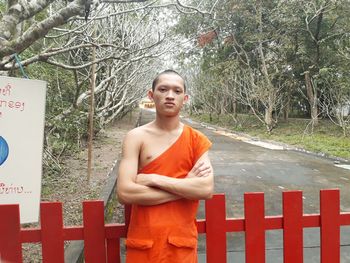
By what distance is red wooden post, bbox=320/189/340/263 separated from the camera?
2.73m

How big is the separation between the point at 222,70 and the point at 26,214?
894 inches

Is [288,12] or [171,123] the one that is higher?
[288,12]

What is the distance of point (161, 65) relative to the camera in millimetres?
22016

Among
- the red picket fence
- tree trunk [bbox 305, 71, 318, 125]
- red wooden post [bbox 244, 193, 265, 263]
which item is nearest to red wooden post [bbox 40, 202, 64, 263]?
the red picket fence

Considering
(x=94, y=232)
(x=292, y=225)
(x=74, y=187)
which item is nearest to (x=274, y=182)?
(x=74, y=187)

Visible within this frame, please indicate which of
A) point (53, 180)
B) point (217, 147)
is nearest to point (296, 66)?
point (217, 147)

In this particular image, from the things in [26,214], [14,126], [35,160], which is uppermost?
[14,126]

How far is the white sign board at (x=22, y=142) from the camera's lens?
2.32 m

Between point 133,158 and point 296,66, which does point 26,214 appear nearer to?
point 133,158

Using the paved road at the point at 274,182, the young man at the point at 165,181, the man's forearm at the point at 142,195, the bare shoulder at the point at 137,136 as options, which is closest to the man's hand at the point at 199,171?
the young man at the point at 165,181

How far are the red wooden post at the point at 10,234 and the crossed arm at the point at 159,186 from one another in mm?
753

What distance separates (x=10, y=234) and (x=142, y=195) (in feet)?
3.17

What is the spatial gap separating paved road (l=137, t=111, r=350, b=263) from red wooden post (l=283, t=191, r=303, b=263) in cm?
153

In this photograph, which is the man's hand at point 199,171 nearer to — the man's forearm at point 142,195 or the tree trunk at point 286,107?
the man's forearm at point 142,195
